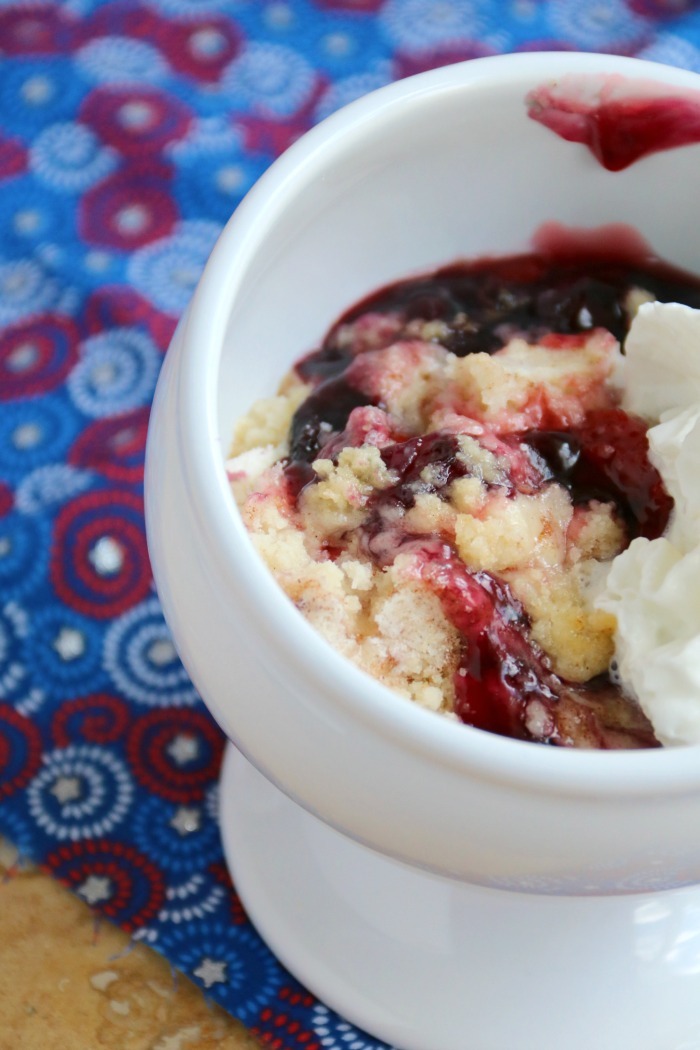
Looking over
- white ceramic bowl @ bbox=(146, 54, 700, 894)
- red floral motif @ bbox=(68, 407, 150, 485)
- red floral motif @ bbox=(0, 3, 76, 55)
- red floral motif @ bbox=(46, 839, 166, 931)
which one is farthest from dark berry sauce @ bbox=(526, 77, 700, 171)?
red floral motif @ bbox=(0, 3, 76, 55)

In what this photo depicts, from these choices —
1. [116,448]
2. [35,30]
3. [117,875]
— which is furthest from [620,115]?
[35,30]

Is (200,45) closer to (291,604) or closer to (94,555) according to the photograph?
(94,555)

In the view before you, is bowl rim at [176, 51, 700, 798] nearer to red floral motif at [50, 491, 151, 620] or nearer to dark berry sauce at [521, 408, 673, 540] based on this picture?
dark berry sauce at [521, 408, 673, 540]

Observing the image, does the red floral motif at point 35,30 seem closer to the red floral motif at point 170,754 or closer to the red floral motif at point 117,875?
the red floral motif at point 170,754

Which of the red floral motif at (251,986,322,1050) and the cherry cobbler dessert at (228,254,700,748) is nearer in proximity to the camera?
the cherry cobbler dessert at (228,254,700,748)

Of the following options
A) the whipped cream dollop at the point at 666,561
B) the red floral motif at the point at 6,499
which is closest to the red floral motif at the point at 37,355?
the red floral motif at the point at 6,499

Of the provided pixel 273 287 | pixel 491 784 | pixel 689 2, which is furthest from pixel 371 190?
pixel 689 2
